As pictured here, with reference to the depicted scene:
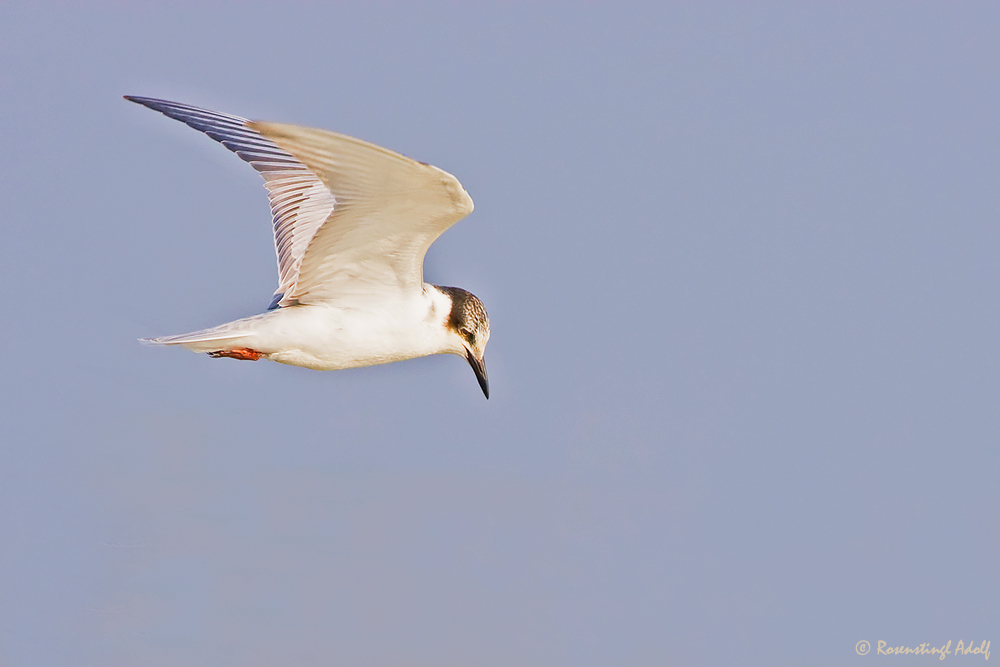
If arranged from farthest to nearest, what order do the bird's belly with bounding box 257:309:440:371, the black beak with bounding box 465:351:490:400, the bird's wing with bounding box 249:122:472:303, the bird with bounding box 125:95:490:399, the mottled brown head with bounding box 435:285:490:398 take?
1. the black beak with bounding box 465:351:490:400
2. the mottled brown head with bounding box 435:285:490:398
3. the bird's belly with bounding box 257:309:440:371
4. the bird with bounding box 125:95:490:399
5. the bird's wing with bounding box 249:122:472:303

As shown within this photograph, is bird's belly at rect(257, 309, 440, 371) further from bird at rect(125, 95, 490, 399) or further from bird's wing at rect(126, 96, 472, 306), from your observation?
bird's wing at rect(126, 96, 472, 306)

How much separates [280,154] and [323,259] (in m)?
1.12

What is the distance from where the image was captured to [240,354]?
8258mm

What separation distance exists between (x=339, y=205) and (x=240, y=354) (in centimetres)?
160

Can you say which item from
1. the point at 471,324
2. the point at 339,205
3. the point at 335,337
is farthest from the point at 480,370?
the point at 339,205

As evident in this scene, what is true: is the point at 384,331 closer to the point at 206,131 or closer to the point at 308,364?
the point at 308,364

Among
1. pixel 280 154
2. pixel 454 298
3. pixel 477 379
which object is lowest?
pixel 477 379

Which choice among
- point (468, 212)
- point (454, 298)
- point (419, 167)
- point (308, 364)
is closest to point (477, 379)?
point (454, 298)

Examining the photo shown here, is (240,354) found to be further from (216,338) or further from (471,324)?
(471,324)

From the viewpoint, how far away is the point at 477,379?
891cm

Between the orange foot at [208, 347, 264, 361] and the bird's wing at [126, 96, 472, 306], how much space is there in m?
0.42

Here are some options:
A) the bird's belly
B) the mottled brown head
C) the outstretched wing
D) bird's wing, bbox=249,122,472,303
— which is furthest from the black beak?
the outstretched wing

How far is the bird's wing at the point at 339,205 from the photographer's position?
6473mm

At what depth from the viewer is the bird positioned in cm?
730
